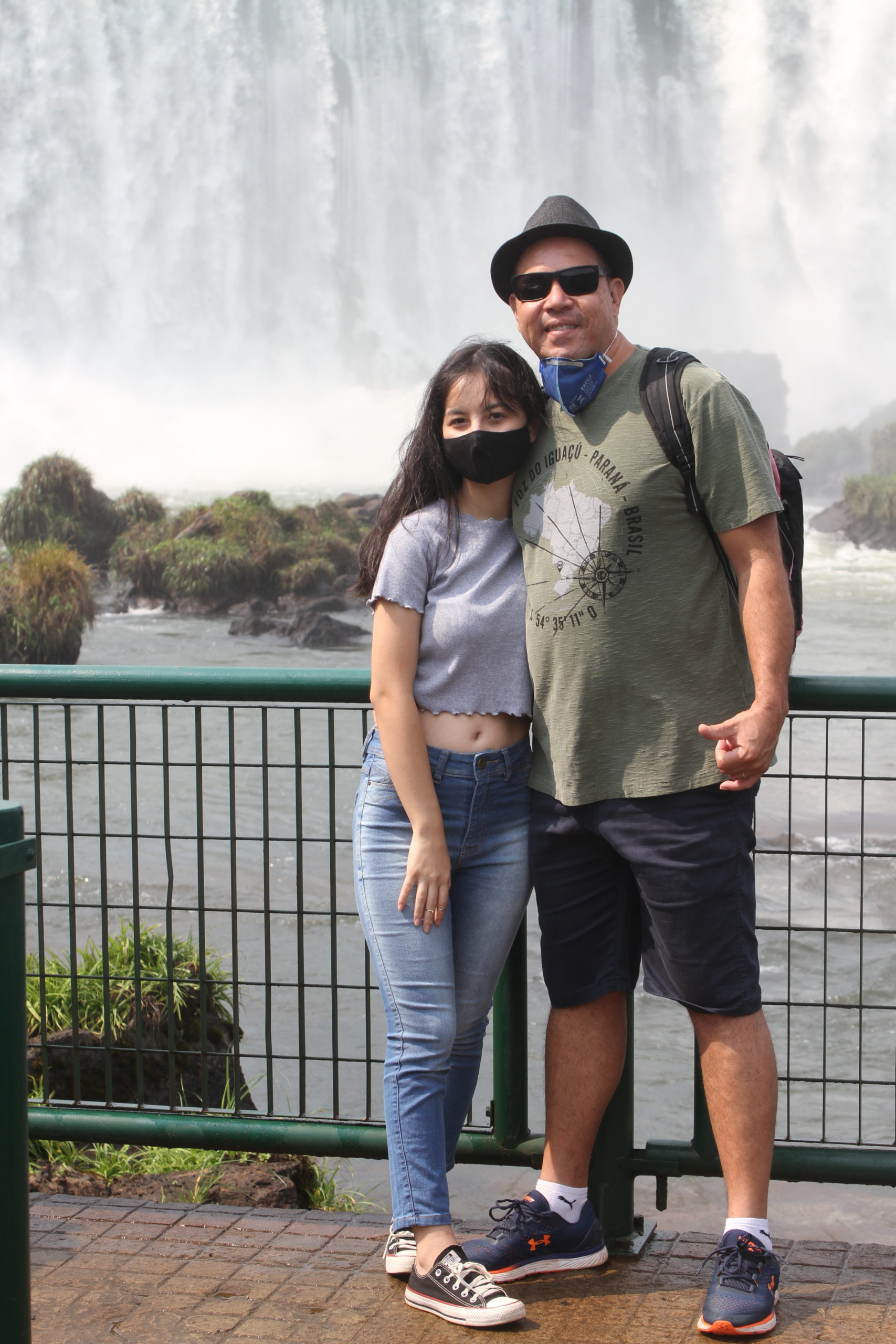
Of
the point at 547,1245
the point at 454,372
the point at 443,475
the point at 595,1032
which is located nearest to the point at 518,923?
the point at 595,1032

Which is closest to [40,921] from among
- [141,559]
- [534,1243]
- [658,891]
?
[534,1243]

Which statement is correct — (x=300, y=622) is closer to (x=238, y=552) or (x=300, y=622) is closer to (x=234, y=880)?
(x=238, y=552)

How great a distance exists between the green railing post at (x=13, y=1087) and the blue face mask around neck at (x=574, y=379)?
40.6 inches

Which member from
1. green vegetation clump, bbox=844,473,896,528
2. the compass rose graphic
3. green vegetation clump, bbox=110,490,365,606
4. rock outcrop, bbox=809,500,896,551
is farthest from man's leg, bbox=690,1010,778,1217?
rock outcrop, bbox=809,500,896,551

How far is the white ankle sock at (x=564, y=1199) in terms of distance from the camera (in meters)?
2.13

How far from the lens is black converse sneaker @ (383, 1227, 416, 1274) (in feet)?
6.87

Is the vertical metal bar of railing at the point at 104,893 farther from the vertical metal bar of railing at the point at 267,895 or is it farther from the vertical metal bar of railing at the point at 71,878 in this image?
the vertical metal bar of railing at the point at 267,895

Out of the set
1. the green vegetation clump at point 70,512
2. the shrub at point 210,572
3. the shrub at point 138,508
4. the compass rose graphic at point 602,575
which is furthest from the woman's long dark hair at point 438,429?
the shrub at point 138,508

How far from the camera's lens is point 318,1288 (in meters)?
2.13

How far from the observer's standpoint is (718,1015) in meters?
1.97

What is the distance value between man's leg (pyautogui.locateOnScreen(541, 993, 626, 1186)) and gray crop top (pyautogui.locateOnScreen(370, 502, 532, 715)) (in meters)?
0.52

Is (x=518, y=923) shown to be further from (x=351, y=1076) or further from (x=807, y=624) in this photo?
(x=807, y=624)

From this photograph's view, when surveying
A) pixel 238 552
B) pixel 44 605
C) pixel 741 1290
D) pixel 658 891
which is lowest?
pixel 741 1290

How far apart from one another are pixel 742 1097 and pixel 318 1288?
0.78 meters
